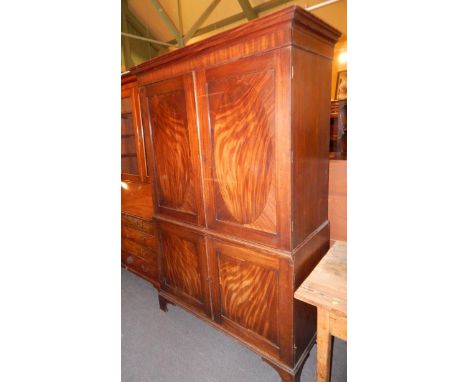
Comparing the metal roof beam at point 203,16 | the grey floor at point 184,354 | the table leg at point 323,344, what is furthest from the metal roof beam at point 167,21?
the table leg at point 323,344

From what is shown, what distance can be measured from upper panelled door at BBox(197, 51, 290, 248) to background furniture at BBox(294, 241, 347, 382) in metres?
0.22

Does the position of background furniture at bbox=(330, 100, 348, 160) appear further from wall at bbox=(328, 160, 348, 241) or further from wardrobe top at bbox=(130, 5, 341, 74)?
wardrobe top at bbox=(130, 5, 341, 74)

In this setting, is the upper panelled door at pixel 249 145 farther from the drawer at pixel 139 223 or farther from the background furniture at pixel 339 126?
the background furniture at pixel 339 126

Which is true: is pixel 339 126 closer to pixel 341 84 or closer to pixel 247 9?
pixel 341 84

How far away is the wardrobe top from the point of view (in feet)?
3.44

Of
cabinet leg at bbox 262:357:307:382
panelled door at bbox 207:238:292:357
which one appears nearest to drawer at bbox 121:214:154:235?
panelled door at bbox 207:238:292:357

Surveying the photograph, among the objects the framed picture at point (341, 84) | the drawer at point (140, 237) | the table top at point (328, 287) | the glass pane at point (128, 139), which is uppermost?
the framed picture at point (341, 84)

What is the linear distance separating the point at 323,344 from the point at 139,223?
67.8 inches

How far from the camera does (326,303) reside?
1.09m

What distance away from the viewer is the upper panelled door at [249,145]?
116 centimetres

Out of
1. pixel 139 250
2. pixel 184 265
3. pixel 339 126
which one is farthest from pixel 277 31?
pixel 339 126
